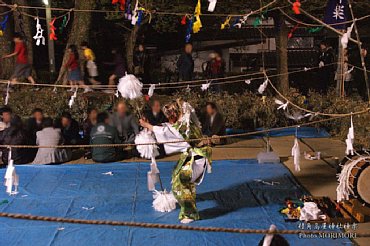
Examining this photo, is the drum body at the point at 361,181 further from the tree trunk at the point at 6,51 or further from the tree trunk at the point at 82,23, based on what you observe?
the tree trunk at the point at 6,51

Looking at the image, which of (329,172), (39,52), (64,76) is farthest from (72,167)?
(39,52)

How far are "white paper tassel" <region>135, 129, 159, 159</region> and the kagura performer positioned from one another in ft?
6.25

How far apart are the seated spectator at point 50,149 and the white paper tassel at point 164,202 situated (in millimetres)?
2889

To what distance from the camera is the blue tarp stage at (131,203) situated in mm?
5539

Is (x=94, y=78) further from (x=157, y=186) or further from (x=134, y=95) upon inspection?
(x=157, y=186)

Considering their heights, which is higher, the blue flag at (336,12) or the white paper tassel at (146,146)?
the blue flag at (336,12)

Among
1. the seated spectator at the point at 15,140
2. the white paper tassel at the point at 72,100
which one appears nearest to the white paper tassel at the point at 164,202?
the seated spectator at the point at 15,140

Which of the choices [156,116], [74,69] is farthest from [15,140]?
[74,69]

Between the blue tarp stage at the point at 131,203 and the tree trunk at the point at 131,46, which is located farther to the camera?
the tree trunk at the point at 131,46

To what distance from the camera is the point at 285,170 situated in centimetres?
809

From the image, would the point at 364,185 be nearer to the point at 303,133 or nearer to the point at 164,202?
the point at 164,202

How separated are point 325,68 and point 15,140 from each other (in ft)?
27.2

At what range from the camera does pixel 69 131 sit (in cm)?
930

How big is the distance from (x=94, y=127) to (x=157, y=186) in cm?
196
